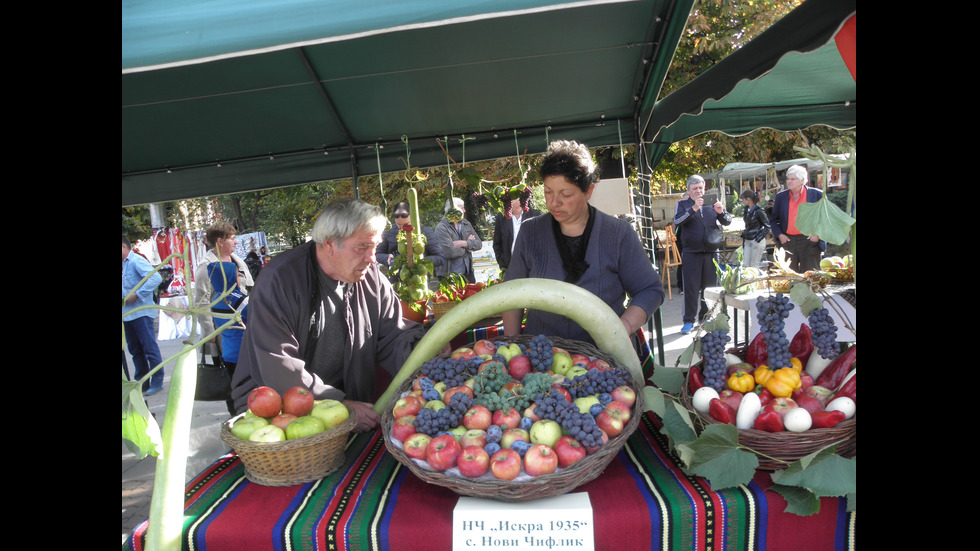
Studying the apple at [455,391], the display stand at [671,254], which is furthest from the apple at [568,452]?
the display stand at [671,254]

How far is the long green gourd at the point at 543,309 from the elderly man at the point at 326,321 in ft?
0.98

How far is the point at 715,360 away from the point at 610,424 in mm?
435

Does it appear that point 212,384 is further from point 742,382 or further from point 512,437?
point 742,382

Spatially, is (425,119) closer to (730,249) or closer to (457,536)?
(457,536)

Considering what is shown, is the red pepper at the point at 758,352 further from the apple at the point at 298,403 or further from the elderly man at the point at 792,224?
the elderly man at the point at 792,224

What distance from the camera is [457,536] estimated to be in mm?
1401

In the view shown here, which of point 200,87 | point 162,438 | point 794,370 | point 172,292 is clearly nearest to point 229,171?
point 200,87

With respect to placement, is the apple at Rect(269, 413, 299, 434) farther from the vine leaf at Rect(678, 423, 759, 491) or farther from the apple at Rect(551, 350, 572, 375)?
the vine leaf at Rect(678, 423, 759, 491)

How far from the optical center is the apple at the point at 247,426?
165cm

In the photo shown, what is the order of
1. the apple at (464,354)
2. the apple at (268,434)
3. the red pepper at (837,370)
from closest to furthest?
1. the apple at (268,434)
2. the red pepper at (837,370)
3. the apple at (464,354)

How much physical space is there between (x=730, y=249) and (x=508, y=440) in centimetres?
1184

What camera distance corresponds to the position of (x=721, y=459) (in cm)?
148
